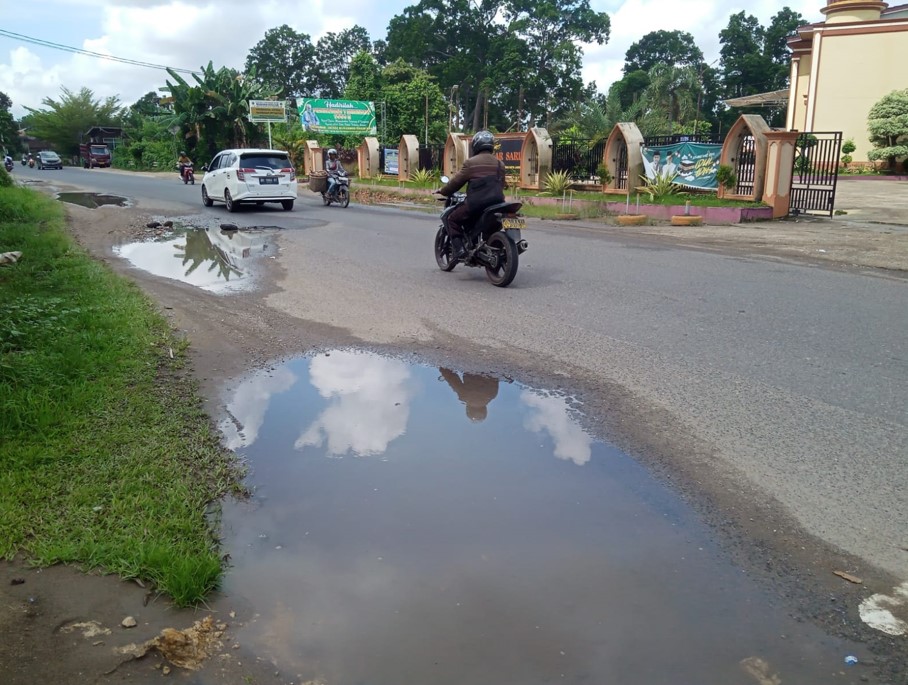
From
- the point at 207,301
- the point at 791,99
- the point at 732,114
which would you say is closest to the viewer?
the point at 207,301

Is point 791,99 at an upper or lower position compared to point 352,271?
upper

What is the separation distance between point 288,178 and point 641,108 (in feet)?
95.2

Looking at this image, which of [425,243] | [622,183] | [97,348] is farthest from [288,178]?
[97,348]

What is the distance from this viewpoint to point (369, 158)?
32.8 metres

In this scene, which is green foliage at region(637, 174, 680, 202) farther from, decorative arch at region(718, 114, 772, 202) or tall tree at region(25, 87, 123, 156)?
tall tree at region(25, 87, 123, 156)

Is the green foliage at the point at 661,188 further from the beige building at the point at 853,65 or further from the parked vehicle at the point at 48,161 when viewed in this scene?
the parked vehicle at the point at 48,161

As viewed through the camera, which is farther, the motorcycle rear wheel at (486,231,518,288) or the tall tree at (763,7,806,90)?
the tall tree at (763,7,806,90)

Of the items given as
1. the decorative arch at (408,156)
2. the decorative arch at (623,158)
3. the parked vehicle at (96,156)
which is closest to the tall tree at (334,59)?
the parked vehicle at (96,156)

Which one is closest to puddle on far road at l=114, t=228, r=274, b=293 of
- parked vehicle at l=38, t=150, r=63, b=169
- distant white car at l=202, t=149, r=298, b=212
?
distant white car at l=202, t=149, r=298, b=212

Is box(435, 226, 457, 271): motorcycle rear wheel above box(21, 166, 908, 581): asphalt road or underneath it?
above

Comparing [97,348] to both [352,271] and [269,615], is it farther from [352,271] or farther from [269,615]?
[352,271]

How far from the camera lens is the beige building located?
113 feet

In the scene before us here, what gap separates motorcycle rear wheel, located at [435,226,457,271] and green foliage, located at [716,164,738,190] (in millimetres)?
11049

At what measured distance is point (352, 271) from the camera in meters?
10.1
